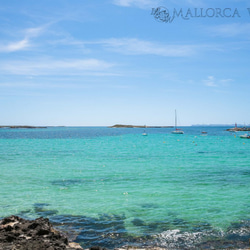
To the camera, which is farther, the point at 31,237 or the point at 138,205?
the point at 138,205

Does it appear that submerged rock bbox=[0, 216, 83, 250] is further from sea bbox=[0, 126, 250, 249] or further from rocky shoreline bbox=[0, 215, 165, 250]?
sea bbox=[0, 126, 250, 249]

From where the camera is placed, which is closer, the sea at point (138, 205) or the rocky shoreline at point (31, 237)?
the rocky shoreline at point (31, 237)

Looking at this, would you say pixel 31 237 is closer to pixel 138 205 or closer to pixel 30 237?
pixel 30 237

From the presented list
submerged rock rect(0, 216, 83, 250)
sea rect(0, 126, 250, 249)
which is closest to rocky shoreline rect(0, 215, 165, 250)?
submerged rock rect(0, 216, 83, 250)

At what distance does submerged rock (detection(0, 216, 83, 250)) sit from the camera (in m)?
8.83

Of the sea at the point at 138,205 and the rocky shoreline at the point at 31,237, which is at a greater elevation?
the rocky shoreline at the point at 31,237

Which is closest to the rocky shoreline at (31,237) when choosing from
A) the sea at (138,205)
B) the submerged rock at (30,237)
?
the submerged rock at (30,237)

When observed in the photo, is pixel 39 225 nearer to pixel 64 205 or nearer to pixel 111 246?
pixel 111 246

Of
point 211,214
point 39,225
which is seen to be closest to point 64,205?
point 39,225

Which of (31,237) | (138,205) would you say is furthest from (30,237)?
(138,205)

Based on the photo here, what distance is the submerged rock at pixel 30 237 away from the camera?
8828 millimetres

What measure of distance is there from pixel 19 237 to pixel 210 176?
2100cm

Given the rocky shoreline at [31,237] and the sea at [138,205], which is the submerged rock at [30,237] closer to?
the rocky shoreline at [31,237]

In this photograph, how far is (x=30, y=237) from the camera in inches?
383
